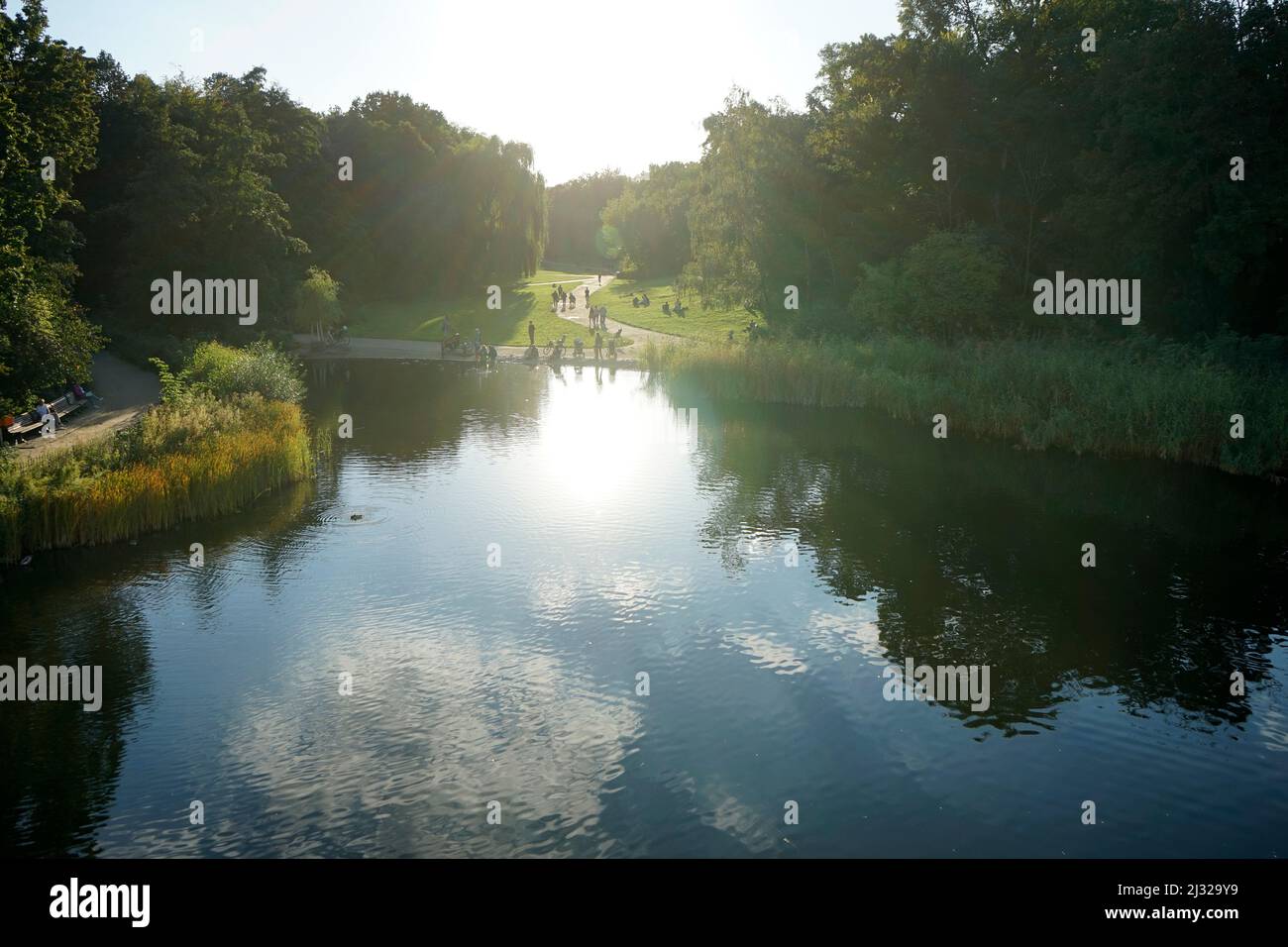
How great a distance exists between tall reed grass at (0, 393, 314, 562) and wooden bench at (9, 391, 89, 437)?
3.12 m

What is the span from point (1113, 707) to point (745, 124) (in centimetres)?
4448

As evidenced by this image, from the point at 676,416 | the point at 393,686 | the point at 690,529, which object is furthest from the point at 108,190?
the point at 393,686

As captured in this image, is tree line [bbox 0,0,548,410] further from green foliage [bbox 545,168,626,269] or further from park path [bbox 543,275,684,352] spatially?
green foliage [bbox 545,168,626,269]

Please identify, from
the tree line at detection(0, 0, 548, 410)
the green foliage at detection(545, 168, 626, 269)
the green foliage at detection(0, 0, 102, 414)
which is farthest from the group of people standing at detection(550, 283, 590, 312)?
the green foliage at detection(545, 168, 626, 269)

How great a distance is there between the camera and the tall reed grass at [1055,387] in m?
24.9

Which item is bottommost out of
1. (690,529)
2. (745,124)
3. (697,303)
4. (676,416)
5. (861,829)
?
(861,829)

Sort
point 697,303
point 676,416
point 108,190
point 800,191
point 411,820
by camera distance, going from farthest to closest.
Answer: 1. point 697,303
2. point 800,191
3. point 108,190
4. point 676,416
5. point 411,820

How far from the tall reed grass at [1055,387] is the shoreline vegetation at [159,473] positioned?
674 inches

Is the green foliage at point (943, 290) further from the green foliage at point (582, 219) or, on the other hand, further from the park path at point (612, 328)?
the green foliage at point (582, 219)

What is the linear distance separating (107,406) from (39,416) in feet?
16.0

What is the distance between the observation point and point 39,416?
24484 millimetres

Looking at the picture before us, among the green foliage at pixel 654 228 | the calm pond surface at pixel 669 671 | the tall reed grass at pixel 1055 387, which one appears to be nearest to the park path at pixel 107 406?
the calm pond surface at pixel 669 671
